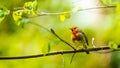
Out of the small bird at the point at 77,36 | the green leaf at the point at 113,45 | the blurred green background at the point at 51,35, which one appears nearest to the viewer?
the green leaf at the point at 113,45

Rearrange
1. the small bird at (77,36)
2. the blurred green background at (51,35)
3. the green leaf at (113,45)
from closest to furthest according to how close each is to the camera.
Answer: the green leaf at (113,45) → the small bird at (77,36) → the blurred green background at (51,35)

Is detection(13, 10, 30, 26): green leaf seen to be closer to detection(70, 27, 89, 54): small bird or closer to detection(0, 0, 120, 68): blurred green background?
detection(70, 27, 89, 54): small bird

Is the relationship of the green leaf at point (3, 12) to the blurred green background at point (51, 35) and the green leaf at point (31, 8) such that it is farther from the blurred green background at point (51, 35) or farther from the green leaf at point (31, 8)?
the blurred green background at point (51, 35)

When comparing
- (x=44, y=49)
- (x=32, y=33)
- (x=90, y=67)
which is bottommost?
(x=90, y=67)

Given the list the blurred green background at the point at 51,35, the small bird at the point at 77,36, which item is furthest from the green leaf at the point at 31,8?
the blurred green background at the point at 51,35

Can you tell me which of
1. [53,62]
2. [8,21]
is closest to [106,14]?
[53,62]

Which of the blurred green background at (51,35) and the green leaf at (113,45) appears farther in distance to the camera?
the blurred green background at (51,35)

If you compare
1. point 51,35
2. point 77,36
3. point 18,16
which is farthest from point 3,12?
point 51,35

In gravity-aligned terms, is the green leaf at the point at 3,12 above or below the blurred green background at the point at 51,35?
above

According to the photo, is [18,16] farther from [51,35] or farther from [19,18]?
[51,35]

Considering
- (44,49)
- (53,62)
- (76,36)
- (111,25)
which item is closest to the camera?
(44,49)

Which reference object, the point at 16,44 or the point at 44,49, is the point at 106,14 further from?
the point at 44,49
